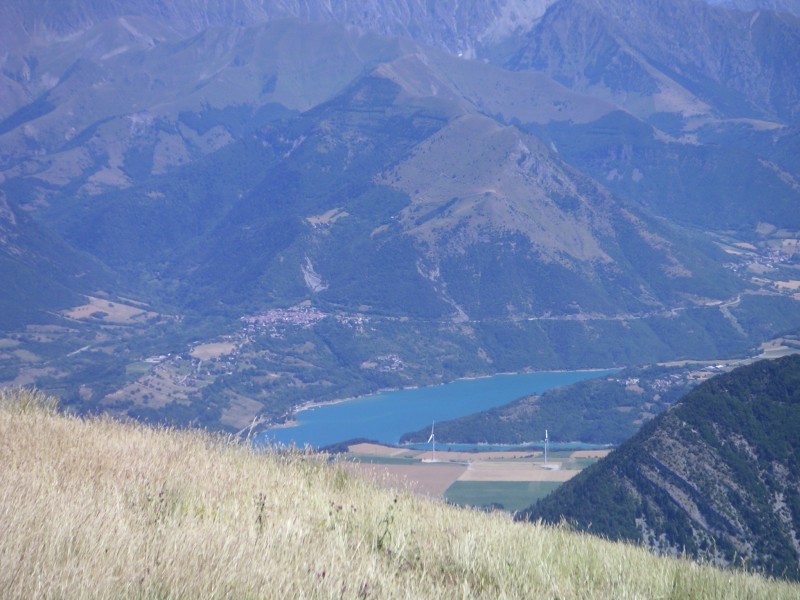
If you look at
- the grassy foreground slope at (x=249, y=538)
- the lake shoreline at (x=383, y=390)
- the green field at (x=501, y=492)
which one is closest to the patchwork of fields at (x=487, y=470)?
the green field at (x=501, y=492)

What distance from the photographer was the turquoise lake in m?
95.8

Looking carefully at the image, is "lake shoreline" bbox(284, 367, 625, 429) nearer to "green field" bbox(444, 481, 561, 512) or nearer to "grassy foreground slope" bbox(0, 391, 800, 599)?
"green field" bbox(444, 481, 561, 512)

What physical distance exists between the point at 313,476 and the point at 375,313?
141 m

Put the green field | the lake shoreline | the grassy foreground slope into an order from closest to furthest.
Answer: the grassy foreground slope, the green field, the lake shoreline

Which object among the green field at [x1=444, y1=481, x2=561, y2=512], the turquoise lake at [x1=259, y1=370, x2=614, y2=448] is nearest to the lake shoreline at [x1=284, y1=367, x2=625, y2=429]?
the turquoise lake at [x1=259, y1=370, x2=614, y2=448]

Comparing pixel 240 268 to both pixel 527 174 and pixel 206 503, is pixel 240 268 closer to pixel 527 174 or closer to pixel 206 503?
pixel 527 174

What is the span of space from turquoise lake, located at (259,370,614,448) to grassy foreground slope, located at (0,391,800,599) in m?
78.8

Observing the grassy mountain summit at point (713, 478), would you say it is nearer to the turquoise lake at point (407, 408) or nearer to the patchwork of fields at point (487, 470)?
the patchwork of fields at point (487, 470)

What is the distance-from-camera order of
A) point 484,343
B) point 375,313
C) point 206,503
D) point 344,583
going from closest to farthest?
point 344,583 → point 206,503 → point 484,343 → point 375,313

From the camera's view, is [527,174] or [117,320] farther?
[527,174]

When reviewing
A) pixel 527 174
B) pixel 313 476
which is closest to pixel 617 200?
pixel 527 174

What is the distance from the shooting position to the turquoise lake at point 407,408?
95.8 metres

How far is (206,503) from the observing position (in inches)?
289

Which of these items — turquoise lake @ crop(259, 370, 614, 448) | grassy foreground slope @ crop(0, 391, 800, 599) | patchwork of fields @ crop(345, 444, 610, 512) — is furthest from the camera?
turquoise lake @ crop(259, 370, 614, 448)
